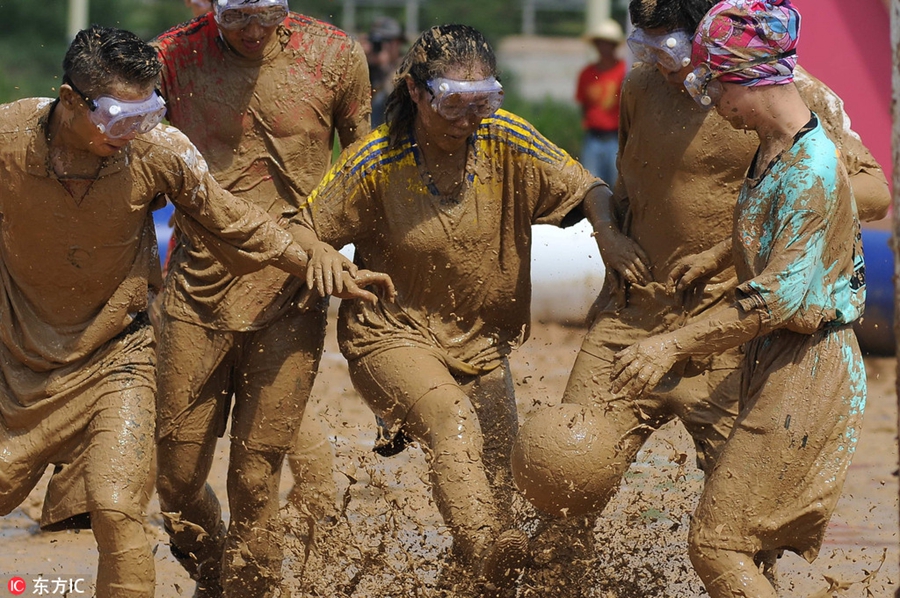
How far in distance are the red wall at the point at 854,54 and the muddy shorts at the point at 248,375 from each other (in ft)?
28.8

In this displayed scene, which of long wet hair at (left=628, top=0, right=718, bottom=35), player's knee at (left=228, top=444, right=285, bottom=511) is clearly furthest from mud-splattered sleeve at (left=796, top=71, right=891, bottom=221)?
player's knee at (left=228, top=444, right=285, bottom=511)

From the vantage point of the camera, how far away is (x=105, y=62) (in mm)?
5219

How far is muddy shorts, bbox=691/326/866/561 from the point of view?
4840 millimetres

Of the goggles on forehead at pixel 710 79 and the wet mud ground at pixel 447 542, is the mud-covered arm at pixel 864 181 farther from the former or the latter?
the wet mud ground at pixel 447 542

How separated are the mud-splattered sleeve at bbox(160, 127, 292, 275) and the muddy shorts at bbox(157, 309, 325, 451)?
433mm

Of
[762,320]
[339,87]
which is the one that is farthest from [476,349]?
[762,320]

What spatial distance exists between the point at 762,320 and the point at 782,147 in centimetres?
59

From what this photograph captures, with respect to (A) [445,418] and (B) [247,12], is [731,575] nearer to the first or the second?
(A) [445,418]

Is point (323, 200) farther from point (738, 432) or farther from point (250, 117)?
point (738, 432)

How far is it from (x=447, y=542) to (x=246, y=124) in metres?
2.40

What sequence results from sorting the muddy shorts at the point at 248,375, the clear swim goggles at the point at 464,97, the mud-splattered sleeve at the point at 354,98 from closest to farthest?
1. the clear swim goggles at the point at 464,97
2. the muddy shorts at the point at 248,375
3. the mud-splattered sleeve at the point at 354,98

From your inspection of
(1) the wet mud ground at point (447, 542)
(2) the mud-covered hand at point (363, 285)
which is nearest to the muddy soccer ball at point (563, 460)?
(1) the wet mud ground at point (447, 542)

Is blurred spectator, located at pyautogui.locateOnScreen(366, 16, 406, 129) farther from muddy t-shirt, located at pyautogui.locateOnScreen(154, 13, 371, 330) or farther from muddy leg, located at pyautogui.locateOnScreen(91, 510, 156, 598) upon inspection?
muddy leg, located at pyautogui.locateOnScreen(91, 510, 156, 598)

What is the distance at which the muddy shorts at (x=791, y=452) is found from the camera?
15.9 feet
